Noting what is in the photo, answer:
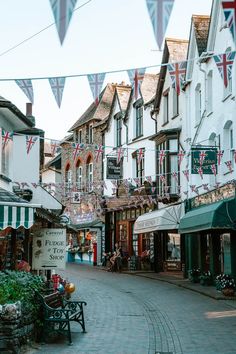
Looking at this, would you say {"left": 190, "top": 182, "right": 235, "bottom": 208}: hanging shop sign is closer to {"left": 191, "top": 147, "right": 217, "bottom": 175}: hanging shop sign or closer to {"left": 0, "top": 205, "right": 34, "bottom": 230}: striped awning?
{"left": 191, "top": 147, "right": 217, "bottom": 175}: hanging shop sign

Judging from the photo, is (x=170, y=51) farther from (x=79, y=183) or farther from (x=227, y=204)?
(x=79, y=183)

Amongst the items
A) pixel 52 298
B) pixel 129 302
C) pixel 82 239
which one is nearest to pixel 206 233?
pixel 129 302

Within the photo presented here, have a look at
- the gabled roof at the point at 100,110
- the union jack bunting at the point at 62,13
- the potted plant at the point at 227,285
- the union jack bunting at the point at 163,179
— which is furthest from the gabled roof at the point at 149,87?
the union jack bunting at the point at 62,13

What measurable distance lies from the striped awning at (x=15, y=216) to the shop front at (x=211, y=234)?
9248mm

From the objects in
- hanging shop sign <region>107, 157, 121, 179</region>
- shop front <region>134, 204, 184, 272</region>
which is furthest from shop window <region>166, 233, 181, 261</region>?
hanging shop sign <region>107, 157, 121, 179</region>

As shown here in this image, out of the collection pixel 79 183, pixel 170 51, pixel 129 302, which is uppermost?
pixel 170 51

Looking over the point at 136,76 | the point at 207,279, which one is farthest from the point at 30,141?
the point at 207,279

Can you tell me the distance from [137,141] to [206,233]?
1215 cm

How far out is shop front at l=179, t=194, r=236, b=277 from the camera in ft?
68.1

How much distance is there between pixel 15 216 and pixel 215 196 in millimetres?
12296

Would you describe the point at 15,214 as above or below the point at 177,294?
above

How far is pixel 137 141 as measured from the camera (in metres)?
36.8

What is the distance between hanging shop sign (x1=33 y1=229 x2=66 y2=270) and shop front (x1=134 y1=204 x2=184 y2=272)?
13.0m

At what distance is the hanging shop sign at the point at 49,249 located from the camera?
53.8 feet
